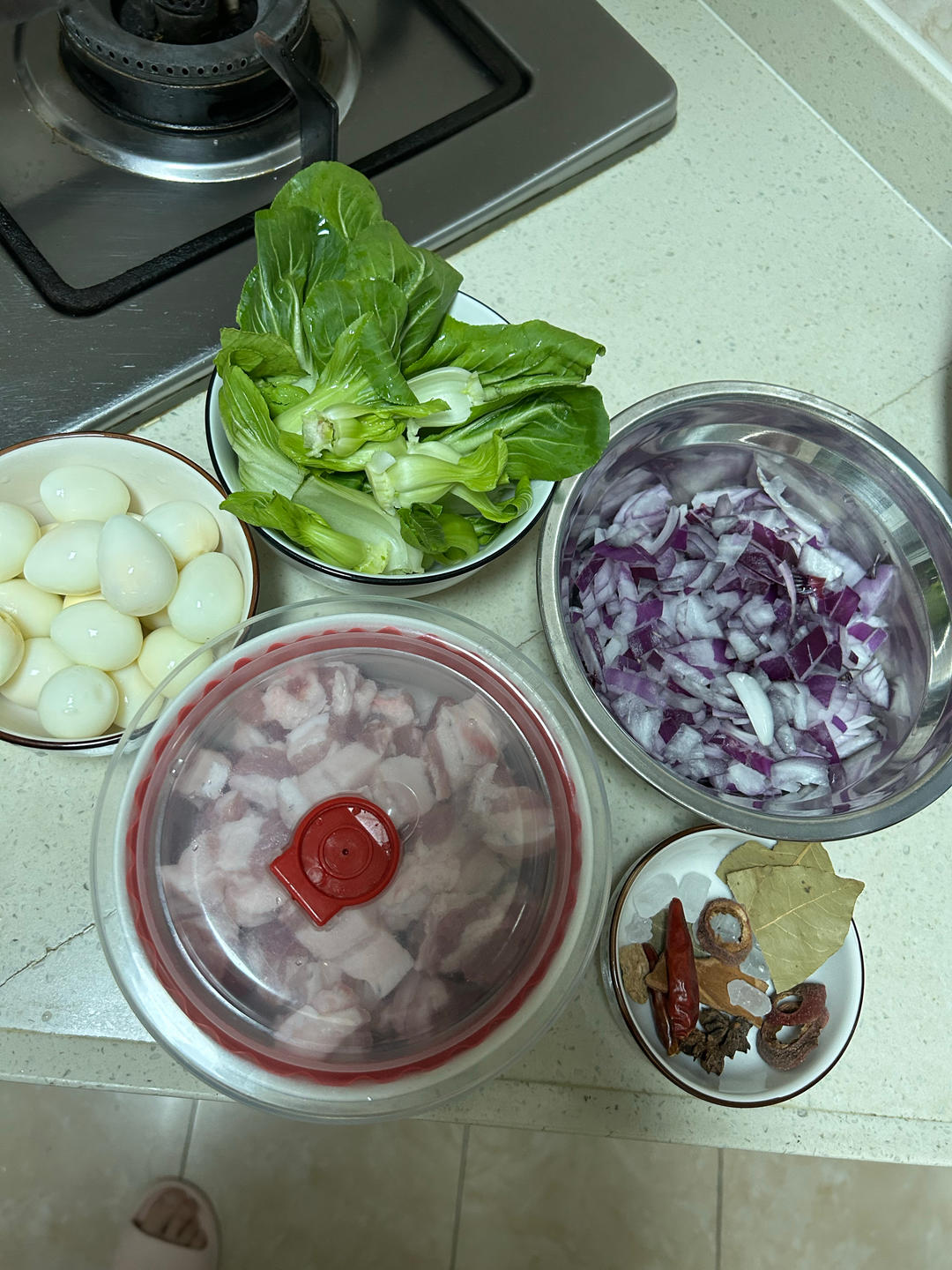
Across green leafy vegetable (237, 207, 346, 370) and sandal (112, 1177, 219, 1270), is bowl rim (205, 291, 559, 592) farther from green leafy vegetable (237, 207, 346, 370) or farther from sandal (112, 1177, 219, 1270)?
sandal (112, 1177, 219, 1270)

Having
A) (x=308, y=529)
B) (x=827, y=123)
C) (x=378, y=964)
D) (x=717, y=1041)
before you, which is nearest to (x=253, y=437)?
(x=308, y=529)

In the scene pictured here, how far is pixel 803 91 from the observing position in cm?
118

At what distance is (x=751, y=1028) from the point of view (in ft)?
2.86

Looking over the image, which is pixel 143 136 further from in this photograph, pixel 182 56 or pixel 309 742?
pixel 309 742

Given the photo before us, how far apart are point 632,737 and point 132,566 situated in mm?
417

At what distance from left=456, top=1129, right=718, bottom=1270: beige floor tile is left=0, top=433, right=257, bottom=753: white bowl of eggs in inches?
38.7

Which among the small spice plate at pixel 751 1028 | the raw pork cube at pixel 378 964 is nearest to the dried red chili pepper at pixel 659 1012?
the small spice plate at pixel 751 1028

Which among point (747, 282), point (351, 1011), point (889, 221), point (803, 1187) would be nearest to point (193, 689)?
point (351, 1011)

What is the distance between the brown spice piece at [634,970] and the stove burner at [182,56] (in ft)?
3.01

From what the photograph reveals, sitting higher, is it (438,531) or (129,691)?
(438,531)

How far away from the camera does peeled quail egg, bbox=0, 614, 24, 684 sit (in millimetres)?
771

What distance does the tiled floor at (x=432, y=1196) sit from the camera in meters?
1.46

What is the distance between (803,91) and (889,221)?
0.20 metres

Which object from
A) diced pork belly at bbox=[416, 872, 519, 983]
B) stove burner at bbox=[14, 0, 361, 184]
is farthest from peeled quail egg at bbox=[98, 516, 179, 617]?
stove burner at bbox=[14, 0, 361, 184]
